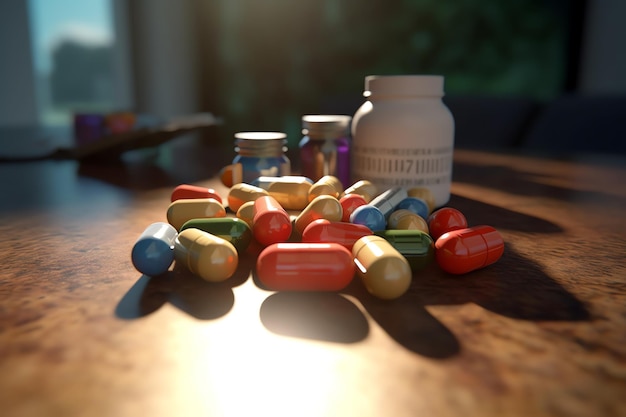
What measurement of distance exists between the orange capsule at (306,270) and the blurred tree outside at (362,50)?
2.72m

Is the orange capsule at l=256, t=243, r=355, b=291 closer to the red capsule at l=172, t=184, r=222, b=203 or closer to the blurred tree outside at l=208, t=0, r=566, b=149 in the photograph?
the red capsule at l=172, t=184, r=222, b=203

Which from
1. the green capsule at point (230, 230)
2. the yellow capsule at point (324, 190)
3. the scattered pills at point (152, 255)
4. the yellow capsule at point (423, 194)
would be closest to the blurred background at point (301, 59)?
the yellow capsule at point (423, 194)

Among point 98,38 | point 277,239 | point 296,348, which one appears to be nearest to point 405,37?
point 98,38

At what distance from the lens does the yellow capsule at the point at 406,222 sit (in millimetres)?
681

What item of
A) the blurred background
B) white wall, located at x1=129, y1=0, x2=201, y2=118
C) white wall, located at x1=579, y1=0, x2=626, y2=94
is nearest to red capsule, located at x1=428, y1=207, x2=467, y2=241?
the blurred background

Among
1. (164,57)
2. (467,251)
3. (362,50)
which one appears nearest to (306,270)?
(467,251)

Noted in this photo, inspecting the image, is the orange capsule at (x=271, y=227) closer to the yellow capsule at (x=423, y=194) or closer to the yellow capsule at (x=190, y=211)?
the yellow capsule at (x=190, y=211)

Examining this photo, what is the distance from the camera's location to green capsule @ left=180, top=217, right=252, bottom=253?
0.63 metres

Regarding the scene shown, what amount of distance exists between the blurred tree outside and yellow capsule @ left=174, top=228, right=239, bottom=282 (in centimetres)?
269

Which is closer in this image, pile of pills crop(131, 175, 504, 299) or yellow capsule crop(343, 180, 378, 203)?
pile of pills crop(131, 175, 504, 299)

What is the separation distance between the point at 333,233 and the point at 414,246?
0.10 metres

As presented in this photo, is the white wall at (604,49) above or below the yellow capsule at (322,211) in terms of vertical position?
above

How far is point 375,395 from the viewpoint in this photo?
335 mm

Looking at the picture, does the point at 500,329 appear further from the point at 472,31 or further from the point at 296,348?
the point at 472,31
